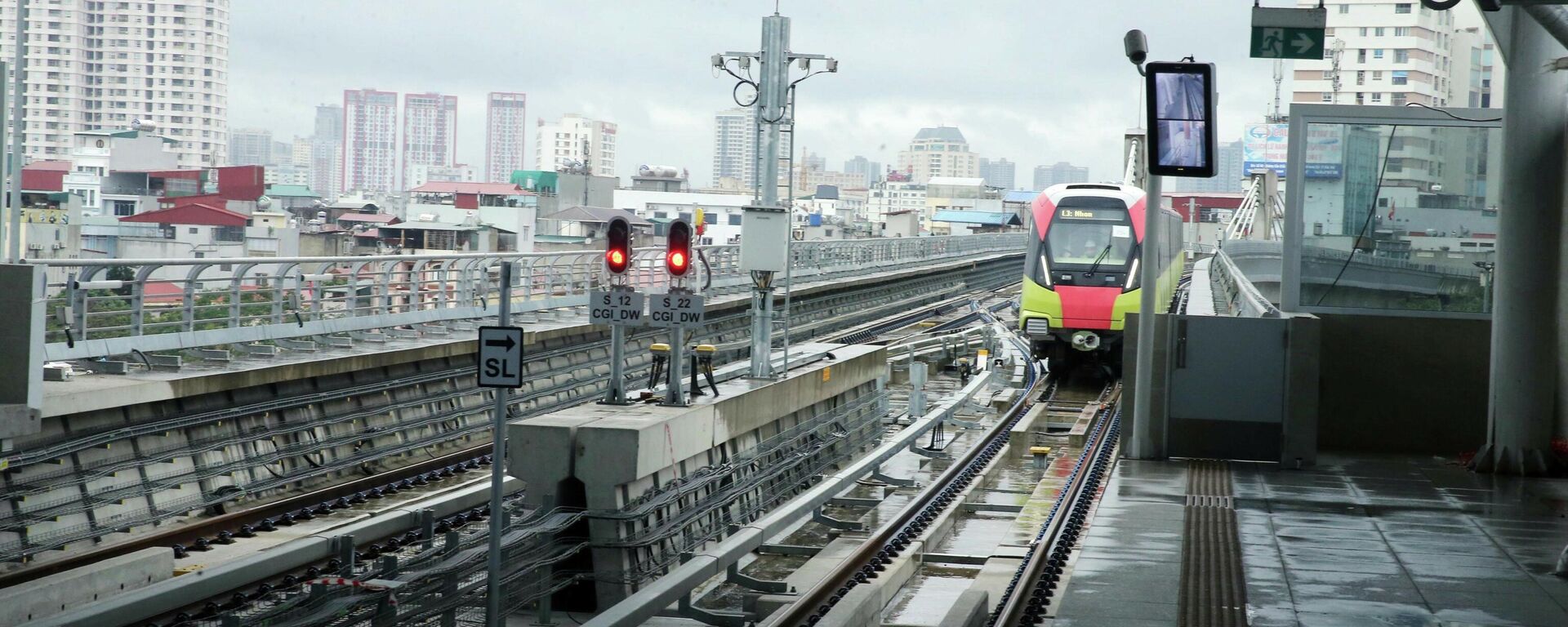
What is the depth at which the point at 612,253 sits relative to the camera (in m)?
10.2

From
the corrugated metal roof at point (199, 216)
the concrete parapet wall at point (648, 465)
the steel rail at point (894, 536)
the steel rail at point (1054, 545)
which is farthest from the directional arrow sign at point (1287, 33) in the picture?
the corrugated metal roof at point (199, 216)

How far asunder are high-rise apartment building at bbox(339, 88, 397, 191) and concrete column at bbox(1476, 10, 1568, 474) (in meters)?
78.0

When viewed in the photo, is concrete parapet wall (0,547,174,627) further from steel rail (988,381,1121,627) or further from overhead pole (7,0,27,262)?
steel rail (988,381,1121,627)

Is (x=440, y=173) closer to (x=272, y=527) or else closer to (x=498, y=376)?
(x=272, y=527)

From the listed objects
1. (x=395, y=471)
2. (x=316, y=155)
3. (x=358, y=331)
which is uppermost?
(x=316, y=155)

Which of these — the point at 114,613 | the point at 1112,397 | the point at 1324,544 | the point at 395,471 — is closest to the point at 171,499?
the point at 395,471

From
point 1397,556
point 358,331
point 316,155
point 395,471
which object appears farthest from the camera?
point 316,155

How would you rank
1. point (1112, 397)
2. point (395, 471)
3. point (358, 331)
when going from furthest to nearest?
1. point (1112, 397)
2. point (358, 331)
3. point (395, 471)

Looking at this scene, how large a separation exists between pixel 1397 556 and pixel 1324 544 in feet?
1.71

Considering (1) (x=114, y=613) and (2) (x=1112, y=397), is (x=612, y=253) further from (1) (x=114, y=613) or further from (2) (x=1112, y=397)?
(2) (x=1112, y=397)

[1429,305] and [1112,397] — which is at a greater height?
[1429,305]

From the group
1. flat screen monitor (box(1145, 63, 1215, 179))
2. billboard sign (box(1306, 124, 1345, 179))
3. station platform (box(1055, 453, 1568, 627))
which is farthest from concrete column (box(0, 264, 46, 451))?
billboard sign (box(1306, 124, 1345, 179))

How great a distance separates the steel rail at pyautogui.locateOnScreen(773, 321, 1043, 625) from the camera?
939cm

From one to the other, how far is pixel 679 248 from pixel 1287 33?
5982 millimetres
